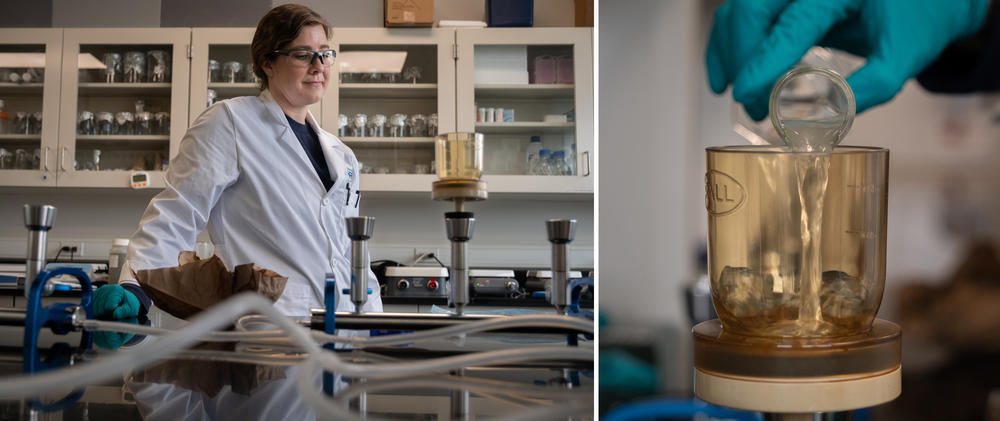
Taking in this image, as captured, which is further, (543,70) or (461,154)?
(543,70)

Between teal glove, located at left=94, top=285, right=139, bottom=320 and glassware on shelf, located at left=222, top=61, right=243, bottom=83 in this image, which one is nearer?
teal glove, located at left=94, top=285, right=139, bottom=320

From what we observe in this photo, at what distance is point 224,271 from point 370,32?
3.73 ft

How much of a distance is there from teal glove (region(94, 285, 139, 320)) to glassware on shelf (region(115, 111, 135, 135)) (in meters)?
1.18

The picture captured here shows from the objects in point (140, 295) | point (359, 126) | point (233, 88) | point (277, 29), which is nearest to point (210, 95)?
point (233, 88)

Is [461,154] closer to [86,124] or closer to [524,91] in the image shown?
[524,91]

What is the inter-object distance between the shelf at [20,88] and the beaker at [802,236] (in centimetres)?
185

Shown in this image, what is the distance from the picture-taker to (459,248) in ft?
1.25

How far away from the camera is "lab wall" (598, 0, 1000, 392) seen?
1.11 feet

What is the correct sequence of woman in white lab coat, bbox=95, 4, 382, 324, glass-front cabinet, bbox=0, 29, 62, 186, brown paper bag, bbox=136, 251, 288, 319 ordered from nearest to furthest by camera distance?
1. brown paper bag, bbox=136, 251, 288, 319
2. woman in white lab coat, bbox=95, 4, 382, 324
3. glass-front cabinet, bbox=0, 29, 62, 186

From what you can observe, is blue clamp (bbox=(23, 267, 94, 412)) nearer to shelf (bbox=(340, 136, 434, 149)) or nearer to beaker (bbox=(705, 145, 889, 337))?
beaker (bbox=(705, 145, 889, 337))

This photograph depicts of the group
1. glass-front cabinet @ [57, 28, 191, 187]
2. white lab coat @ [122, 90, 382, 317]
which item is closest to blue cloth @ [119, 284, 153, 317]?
white lab coat @ [122, 90, 382, 317]

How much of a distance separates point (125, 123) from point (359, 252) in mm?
1413

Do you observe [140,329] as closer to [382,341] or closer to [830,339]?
[382,341]

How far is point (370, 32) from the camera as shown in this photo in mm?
1563
